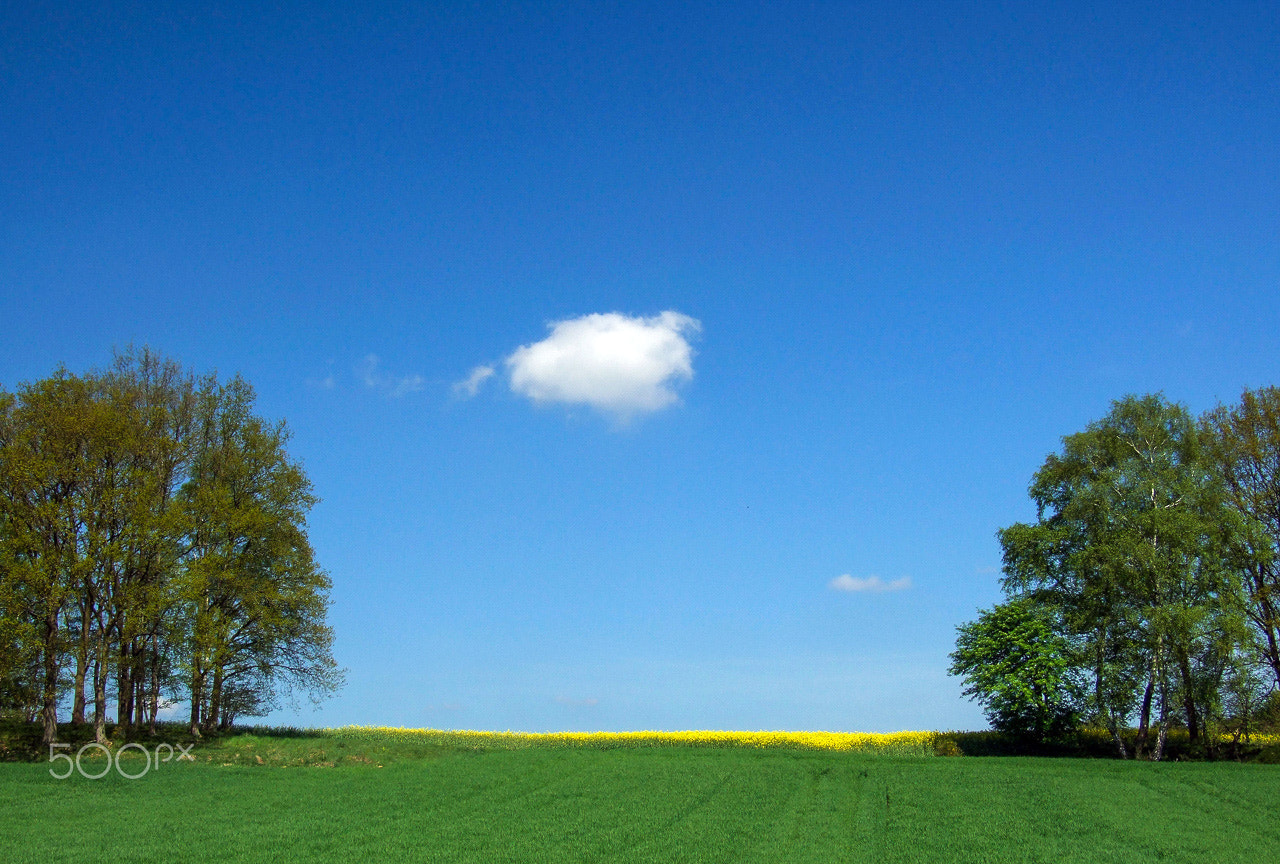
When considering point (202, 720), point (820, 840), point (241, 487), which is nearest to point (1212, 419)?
point (820, 840)

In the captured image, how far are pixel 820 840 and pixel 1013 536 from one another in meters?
28.2

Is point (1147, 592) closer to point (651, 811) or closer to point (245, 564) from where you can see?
point (651, 811)

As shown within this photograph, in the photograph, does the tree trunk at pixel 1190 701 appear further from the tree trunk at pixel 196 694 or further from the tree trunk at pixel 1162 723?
the tree trunk at pixel 196 694

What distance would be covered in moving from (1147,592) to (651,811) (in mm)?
27996

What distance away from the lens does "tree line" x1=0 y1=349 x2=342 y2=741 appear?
36.4 m

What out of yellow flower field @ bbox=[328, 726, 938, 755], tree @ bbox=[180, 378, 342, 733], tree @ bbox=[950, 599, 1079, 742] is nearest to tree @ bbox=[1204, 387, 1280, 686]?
tree @ bbox=[950, 599, 1079, 742]

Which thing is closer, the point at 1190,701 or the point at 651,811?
the point at 651,811

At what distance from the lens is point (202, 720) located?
42.9 metres

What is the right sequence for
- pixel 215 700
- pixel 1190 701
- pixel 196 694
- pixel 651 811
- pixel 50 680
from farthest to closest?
pixel 215 700 → pixel 1190 701 → pixel 196 694 → pixel 50 680 → pixel 651 811

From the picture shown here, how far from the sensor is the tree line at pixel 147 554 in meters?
36.4

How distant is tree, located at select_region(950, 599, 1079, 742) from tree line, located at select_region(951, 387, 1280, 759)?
0.23 ft

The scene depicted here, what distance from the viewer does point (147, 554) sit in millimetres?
38969

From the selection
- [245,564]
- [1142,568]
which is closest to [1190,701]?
[1142,568]

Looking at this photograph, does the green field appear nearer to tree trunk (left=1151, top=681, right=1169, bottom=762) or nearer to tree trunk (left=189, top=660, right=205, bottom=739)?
tree trunk (left=189, top=660, right=205, bottom=739)
